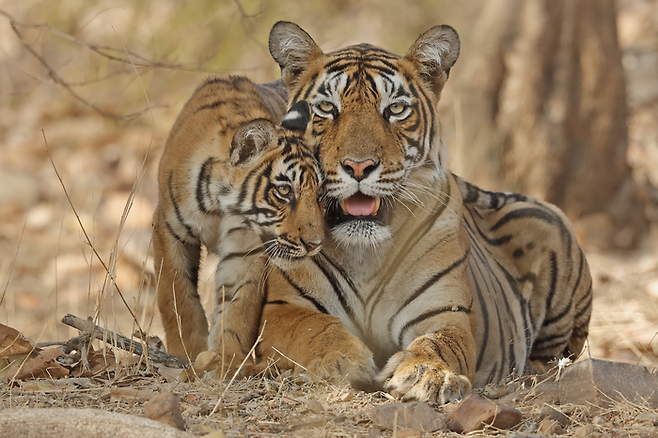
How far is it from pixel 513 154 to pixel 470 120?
539 millimetres

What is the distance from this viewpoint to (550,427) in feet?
7.75

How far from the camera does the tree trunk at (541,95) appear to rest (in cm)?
760

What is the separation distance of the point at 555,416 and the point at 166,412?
1191 mm

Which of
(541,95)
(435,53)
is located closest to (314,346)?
(435,53)

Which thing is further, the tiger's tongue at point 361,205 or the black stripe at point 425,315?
the black stripe at point 425,315

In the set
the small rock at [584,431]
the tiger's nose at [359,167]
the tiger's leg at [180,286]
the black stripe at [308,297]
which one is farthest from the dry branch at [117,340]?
Answer: the small rock at [584,431]

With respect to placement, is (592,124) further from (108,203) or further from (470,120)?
(108,203)

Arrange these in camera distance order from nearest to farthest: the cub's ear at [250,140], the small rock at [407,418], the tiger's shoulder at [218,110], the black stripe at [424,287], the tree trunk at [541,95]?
the small rock at [407,418] < the cub's ear at [250,140] < the black stripe at [424,287] < the tiger's shoulder at [218,110] < the tree trunk at [541,95]

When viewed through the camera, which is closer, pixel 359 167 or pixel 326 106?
pixel 359 167

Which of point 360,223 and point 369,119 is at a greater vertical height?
point 369,119

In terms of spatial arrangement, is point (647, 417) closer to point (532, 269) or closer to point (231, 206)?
point (231, 206)

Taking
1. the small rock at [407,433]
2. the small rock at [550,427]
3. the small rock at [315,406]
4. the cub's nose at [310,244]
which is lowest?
the small rock at [550,427]

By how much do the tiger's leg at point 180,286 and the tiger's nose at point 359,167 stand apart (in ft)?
3.32

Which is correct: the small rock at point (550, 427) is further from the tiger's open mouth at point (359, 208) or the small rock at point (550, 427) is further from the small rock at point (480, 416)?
the tiger's open mouth at point (359, 208)
